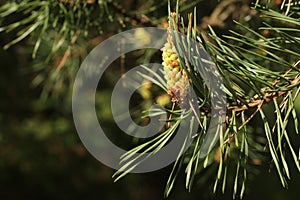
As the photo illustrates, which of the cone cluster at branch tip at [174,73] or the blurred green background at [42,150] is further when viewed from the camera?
the blurred green background at [42,150]

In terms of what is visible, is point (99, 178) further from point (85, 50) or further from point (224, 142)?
point (224, 142)

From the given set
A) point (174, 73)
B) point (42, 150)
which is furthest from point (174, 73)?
point (42, 150)

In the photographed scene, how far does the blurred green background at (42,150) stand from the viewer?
6.40 ft

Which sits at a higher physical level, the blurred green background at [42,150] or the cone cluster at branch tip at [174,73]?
the cone cluster at branch tip at [174,73]

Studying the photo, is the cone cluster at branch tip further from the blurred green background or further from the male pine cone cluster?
the blurred green background

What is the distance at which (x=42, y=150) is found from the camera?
207 centimetres

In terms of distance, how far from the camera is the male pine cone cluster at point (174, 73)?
0.39m

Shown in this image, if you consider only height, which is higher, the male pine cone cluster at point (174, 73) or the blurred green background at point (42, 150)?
the male pine cone cluster at point (174, 73)

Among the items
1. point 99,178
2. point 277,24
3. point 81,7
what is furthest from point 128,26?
point 99,178

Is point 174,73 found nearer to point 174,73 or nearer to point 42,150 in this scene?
point 174,73

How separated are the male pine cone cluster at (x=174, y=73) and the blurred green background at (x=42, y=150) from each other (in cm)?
140

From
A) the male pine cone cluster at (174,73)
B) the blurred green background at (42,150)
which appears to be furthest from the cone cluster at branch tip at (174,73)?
the blurred green background at (42,150)

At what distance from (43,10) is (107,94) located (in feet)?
4.60

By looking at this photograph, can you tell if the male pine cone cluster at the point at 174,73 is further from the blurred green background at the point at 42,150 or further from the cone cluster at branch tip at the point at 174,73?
the blurred green background at the point at 42,150
